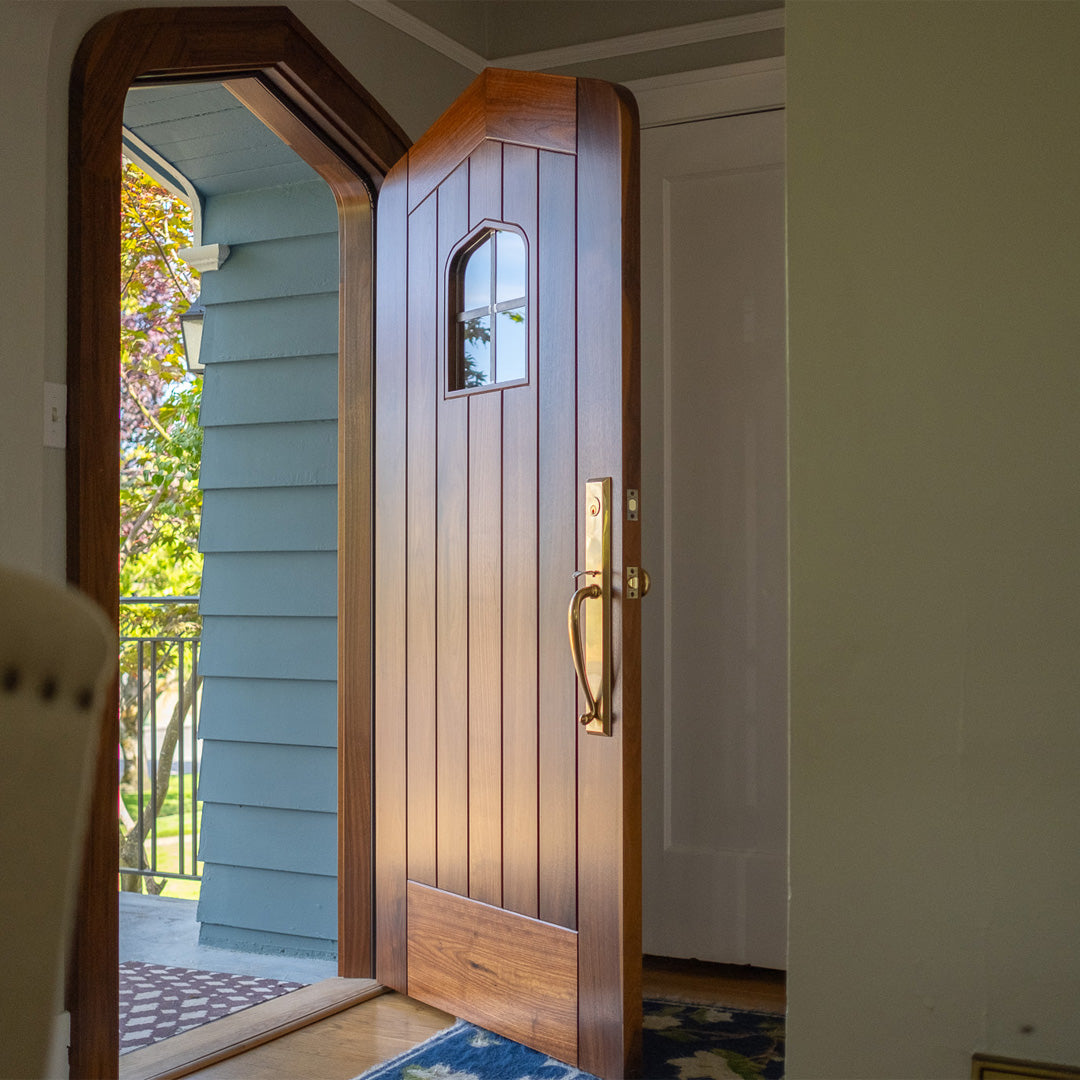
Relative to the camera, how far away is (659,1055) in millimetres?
2221

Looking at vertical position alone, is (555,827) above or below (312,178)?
below

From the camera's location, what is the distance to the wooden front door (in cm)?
205

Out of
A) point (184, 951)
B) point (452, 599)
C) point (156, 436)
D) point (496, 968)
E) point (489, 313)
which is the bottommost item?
point (184, 951)

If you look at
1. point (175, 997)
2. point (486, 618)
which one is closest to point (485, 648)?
point (486, 618)

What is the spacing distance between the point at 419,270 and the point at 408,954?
1.58 m

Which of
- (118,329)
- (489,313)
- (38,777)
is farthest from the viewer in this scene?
(489,313)

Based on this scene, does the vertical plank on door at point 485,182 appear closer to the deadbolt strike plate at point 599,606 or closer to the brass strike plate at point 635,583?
the deadbolt strike plate at point 599,606

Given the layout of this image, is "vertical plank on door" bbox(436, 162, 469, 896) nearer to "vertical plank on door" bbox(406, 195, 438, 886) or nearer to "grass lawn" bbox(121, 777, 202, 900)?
"vertical plank on door" bbox(406, 195, 438, 886)

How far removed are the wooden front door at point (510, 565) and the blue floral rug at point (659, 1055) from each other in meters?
0.05

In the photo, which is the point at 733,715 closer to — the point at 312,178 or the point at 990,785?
the point at 990,785

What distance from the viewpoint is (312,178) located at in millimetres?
3318

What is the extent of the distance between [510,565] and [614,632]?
326 millimetres

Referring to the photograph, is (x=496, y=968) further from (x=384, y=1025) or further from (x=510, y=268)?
(x=510, y=268)

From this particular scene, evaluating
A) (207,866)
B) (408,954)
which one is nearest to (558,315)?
(408,954)
